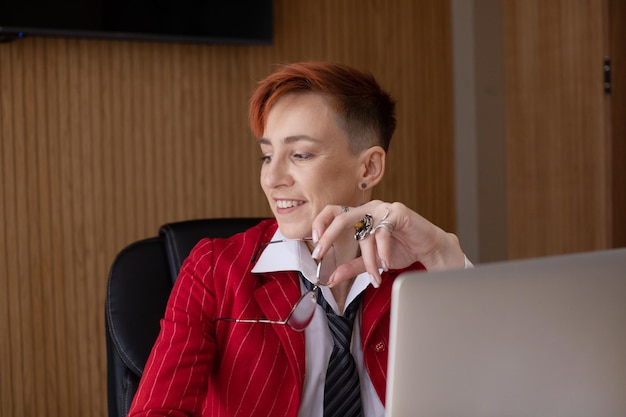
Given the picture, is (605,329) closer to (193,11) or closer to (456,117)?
(193,11)

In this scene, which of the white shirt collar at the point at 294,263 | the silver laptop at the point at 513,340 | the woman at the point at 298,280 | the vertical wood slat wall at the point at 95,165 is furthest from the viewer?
the vertical wood slat wall at the point at 95,165

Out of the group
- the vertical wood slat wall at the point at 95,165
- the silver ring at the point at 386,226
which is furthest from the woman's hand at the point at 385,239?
the vertical wood slat wall at the point at 95,165

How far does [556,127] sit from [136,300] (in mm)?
2316

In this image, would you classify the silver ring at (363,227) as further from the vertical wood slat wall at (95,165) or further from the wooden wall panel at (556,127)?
the wooden wall panel at (556,127)

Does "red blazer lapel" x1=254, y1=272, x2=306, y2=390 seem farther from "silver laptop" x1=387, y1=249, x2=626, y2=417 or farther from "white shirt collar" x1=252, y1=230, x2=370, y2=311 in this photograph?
"silver laptop" x1=387, y1=249, x2=626, y2=417

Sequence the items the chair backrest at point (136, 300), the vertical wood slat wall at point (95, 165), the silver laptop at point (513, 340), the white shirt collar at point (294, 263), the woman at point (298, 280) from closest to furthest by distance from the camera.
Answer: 1. the silver laptop at point (513, 340)
2. the woman at point (298, 280)
3. the white shirt collar at point (294, 263)
4. the chair backrest at point (136, 300)
5. the vertical wood slat wall at point (95, 165)

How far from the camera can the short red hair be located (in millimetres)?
1728

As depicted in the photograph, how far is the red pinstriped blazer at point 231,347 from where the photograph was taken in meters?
1.51

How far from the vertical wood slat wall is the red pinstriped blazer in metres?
1.60

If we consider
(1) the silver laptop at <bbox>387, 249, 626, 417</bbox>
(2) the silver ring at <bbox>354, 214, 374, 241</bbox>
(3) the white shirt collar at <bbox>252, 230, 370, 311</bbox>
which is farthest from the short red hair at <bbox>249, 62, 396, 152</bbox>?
(1) the silver laptop at <bbox>387, 249, 626, 417</bbox>

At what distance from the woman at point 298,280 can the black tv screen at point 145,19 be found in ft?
4.85

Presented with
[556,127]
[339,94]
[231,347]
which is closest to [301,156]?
[339,94]

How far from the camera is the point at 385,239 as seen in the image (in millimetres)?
1359

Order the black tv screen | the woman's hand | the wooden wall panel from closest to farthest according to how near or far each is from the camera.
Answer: the woman's hand, the black tv screen, the wooden wall panel
